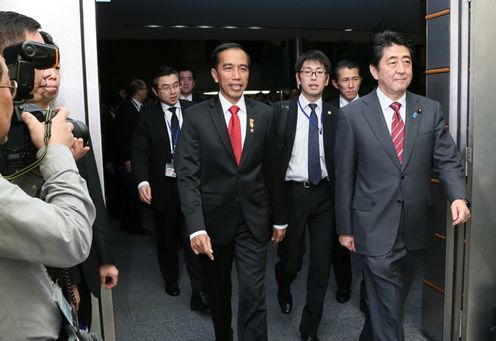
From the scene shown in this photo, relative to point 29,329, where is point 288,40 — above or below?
above

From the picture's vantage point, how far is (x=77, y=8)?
7.51ft

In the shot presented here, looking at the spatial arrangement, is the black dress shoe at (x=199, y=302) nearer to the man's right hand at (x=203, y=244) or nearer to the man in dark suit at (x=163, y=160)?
the man in dark suit at (x=163, y=160)

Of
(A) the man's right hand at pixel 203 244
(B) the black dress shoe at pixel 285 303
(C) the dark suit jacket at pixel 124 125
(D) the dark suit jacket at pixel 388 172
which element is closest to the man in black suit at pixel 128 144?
(C) the dark suit jacket at pixel 124 125

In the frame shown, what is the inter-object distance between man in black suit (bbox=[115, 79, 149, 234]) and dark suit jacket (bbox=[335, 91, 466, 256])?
3.32 metres

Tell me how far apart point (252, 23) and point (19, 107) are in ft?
30.0

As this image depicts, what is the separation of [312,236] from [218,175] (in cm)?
84

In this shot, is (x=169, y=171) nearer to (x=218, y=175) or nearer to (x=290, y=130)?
(x=290, y=130)

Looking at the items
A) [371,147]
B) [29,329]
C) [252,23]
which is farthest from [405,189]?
[252,23]

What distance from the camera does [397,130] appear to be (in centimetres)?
262

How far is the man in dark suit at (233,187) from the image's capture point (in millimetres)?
2697

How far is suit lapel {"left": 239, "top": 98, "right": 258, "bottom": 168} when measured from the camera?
272 cm

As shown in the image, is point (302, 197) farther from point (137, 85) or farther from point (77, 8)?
point (137, 85)

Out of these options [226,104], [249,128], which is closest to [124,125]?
[226,104]

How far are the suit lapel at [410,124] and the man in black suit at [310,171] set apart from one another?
2.39 feet
